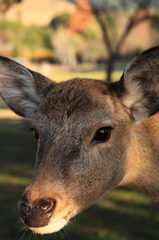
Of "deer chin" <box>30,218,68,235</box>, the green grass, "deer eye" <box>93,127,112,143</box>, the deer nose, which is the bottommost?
the green grass

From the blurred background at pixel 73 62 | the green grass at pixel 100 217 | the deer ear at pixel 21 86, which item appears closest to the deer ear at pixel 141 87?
the deer ear at pixel 21 86

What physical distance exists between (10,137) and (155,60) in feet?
44.3

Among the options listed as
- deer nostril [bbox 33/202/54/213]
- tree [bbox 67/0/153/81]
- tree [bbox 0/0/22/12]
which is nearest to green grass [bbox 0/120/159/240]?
deer nostril [bbox 33/202/54/213]

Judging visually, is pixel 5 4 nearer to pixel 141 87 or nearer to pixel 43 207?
pixel 141 87

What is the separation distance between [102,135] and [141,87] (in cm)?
81

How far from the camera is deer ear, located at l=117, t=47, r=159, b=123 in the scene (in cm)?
419

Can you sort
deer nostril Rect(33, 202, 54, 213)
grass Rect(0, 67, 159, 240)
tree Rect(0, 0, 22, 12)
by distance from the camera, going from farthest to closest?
tree Rect(0, 0, 22, 12), grass Rect(0, 67, 159, 240), deer nostril Rect(33, 202, 54, 213)

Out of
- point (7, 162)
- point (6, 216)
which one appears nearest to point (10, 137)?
point (7, 162)

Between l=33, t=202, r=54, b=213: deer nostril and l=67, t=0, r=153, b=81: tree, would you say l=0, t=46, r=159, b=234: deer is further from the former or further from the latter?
l=67, t=0, r=153, b=81: tree

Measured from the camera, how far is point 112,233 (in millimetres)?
7207

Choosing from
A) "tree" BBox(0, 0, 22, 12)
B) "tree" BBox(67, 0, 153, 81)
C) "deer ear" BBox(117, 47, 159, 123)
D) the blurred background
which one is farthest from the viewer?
"tree" BBox(67, 0, 153, 81)

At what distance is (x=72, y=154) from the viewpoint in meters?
3.90

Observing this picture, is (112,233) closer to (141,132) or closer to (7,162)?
(141,132)

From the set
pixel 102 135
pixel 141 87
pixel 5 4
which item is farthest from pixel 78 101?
pixel 5 4
